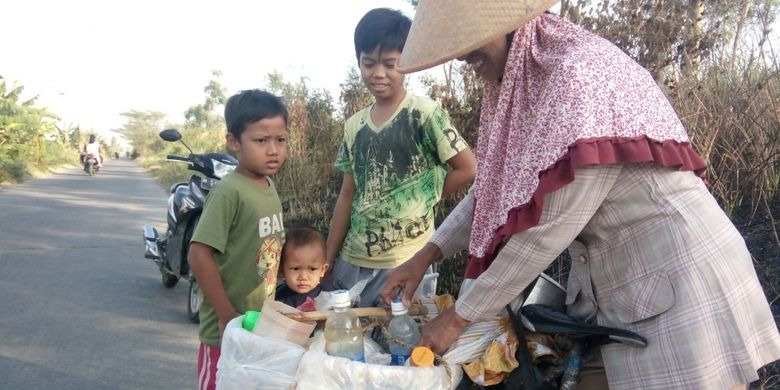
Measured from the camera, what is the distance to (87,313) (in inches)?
197

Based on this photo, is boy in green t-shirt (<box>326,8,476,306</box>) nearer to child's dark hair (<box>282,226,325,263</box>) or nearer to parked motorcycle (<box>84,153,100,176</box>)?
child's dark hair (<box>282,226,325,263</box>)

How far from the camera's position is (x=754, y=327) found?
1405 millimetres

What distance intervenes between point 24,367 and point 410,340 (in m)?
3.34

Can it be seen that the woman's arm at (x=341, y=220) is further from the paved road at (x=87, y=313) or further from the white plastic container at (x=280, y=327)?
the paved road at (x=87, y=313)

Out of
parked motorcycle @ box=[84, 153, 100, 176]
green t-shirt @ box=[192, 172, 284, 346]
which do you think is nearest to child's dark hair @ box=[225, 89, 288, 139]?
green t-shirt @ box=[192, 172, 284, 346]

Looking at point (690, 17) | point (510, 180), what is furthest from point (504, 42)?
point (690, 17)

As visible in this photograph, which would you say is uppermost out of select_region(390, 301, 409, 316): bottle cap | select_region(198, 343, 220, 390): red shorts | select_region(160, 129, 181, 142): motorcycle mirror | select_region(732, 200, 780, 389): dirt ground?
select_region(160, 129, 181, 142): motorcycle mirror

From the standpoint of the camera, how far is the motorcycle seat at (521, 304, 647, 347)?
1.40 metres

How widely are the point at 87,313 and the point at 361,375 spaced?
14.6 feet

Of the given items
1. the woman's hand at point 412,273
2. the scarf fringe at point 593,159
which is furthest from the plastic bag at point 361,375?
the woman's hand at point 412,273

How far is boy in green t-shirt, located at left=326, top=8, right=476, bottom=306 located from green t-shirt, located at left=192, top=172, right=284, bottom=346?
1.47 feet

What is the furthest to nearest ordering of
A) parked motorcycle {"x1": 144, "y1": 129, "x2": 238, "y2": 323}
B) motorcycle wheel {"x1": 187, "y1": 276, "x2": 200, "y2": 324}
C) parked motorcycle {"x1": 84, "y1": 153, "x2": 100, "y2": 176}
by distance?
parked motorcycle {"x1": 84, "y1": 153, "x2": 100, "y2": 176} → motorcycle wheel {"x1": 187, "y1": 276, "x2": 200, "y2": 324} → parked motorcycle {"x1": 144, "y1": 129, "x2": 238, "y2": 323}

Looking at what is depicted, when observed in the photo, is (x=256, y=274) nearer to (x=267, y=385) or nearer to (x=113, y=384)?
(x=267, y=385)

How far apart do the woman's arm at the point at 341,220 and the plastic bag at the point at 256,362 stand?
3.75 feet
